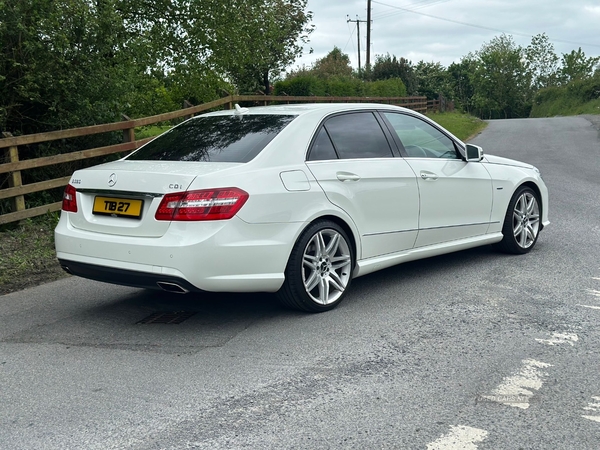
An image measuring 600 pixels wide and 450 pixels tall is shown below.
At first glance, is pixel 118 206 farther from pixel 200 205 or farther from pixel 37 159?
pixel 37 159

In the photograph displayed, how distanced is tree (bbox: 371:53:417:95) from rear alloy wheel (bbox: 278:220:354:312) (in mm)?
42176

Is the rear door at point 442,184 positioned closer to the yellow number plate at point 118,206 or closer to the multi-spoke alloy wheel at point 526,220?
the multi-spoke alloy wheel at point 526,220

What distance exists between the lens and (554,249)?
8.13m

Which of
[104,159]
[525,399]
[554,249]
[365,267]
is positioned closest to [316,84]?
[104,159]

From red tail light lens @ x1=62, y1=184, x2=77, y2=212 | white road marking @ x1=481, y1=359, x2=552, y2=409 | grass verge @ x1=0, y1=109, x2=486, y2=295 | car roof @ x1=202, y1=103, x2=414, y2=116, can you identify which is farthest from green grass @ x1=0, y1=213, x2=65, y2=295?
white road marking @ x1=481, y1=359, x2=552, y2=409

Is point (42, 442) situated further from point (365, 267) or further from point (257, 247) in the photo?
point (365, 267)

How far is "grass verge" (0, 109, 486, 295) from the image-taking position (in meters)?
7.26

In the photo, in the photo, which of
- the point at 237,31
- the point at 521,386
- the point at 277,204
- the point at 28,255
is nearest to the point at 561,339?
the point at 521,386

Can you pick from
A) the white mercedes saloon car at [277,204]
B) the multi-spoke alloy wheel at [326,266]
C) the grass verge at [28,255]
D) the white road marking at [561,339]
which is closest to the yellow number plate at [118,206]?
the white mercedes saloon car at [277,204]

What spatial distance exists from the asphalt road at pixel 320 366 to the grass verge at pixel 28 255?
→ 40 centimetres

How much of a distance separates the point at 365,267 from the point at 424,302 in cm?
Result: 55

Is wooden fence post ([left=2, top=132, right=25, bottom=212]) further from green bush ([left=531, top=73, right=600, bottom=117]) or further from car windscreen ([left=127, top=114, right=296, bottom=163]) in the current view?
green bush ([left=531, top=73, right=600, bottom=117])

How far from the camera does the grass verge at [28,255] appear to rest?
7262mm

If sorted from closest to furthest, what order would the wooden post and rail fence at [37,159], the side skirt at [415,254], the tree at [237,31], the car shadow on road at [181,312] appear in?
1. the car shadow on road at [181,312]
2. the side skirt at [415,254]
3. the wooden post and rail fence at [37,159]
4. the tree at [237,31]
